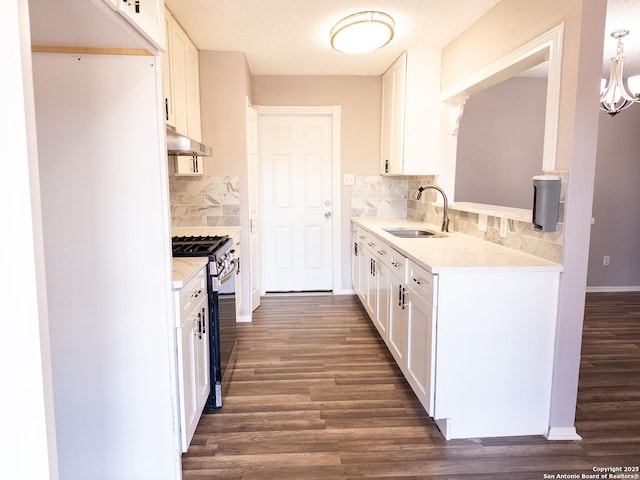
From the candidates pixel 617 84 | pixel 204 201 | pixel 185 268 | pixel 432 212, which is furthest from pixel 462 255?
pixel 204 201

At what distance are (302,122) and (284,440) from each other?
339 centimetres

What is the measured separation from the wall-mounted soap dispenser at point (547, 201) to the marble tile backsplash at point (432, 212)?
26mm

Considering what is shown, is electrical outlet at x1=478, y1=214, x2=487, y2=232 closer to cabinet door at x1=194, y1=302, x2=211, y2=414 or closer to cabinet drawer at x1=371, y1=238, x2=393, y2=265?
cabinet drawer at x1=371, y1=238, x2=393, y2=265

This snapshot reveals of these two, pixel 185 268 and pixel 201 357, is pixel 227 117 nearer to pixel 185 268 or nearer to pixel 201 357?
pixel 185 268

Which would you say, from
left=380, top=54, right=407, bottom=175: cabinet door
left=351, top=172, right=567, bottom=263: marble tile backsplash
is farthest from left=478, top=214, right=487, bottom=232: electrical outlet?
left=380, top=54, right=407, bottom=175: cabinet door

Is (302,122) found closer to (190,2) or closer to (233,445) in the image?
(190,2)

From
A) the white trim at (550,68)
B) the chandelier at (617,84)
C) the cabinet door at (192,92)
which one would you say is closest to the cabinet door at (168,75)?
the cabinet door at (192,92)

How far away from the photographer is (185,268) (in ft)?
6.28

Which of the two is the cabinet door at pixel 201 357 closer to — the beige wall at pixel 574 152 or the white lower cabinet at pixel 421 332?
the white lower cabinet at pixel 421 332

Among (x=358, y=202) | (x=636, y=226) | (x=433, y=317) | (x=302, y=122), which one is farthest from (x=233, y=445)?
(x=636, y=226)

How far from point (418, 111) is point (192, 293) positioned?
8.60 ft

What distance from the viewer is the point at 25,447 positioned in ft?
2.67

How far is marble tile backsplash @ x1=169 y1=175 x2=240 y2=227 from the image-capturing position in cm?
377

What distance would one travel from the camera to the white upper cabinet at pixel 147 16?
1263 millimetres
